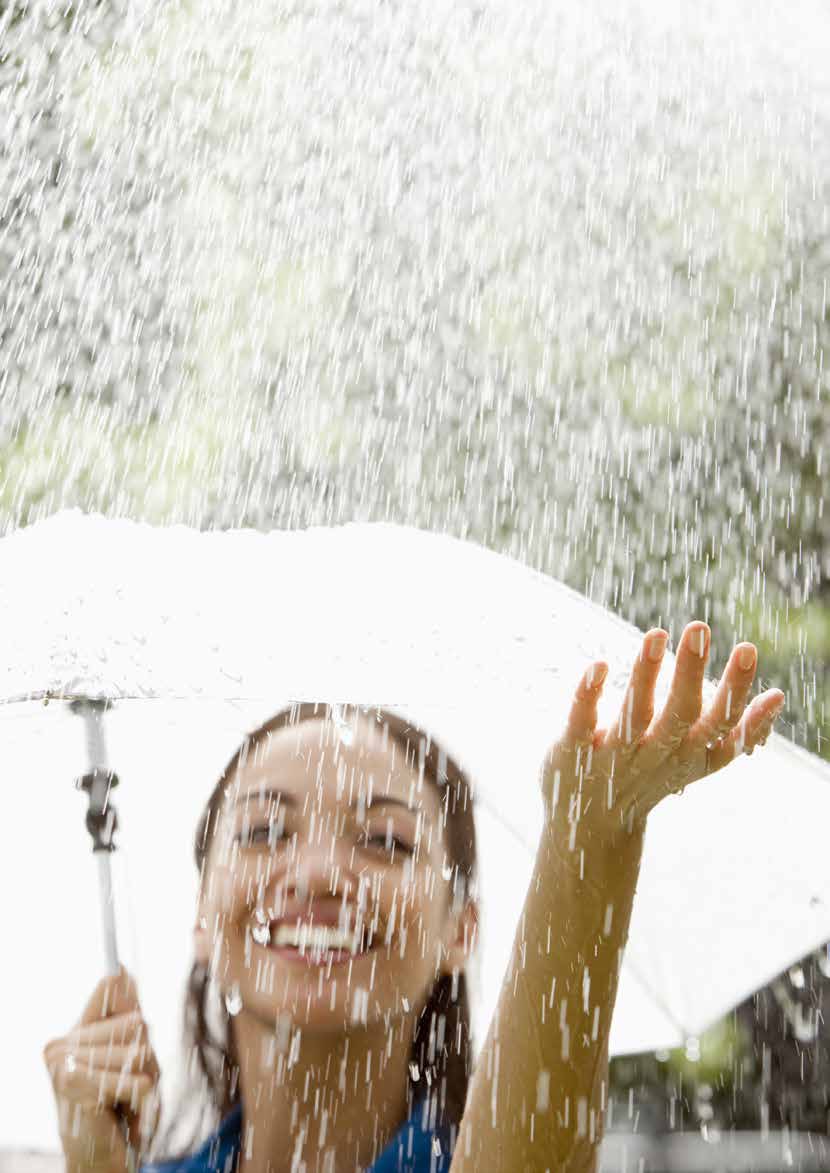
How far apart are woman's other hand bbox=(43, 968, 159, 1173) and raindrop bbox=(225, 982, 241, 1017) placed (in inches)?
6.1

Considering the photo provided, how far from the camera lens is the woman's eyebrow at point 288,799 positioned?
1.94m

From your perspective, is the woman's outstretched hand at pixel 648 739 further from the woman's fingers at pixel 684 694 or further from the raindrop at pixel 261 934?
the raindrop at pixel 261 934

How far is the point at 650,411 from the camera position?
18.0 ft

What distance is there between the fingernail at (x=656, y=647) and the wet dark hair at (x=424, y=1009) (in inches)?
29.7

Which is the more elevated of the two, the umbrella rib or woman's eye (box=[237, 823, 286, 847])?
woman's eye (box=[237, 823, 286, 847])

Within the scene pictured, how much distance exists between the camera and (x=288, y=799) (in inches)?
76.2

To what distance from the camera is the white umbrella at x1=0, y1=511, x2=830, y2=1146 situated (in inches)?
64.2

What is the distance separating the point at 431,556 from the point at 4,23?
535 cm

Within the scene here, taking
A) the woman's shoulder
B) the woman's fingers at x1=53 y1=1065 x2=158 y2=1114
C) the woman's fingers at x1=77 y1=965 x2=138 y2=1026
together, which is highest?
the woman's fingers at x1=77 y1=965 x2=138 y2=1026

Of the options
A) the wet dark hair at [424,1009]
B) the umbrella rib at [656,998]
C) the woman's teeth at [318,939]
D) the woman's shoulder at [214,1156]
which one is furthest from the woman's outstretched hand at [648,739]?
the umbrella rib at [656,998]

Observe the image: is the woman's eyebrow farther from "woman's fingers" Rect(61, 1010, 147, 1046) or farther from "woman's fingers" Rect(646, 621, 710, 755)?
"woman's fingers" Rect(646, 621, 710, 755)

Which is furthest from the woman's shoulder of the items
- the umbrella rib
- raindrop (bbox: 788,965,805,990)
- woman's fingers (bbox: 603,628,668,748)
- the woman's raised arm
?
raindrop (bbox: 788,965,805,990)

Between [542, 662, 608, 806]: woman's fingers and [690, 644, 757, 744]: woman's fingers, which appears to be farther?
[542, 662, 608, 806]: woman's fingers

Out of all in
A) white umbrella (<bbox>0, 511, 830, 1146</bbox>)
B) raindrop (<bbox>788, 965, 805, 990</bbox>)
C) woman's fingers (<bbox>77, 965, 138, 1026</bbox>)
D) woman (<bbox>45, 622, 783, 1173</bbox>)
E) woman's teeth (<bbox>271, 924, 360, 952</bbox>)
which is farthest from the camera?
raindrop (<bbox>788, 965, 805, 990</bbox>)
